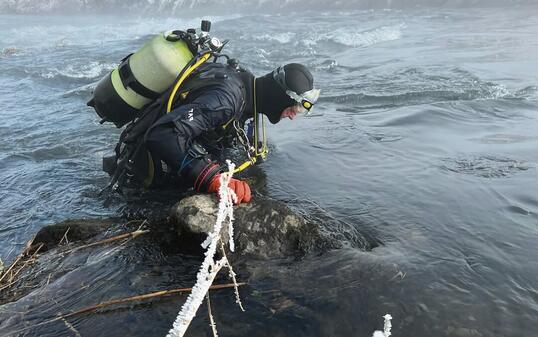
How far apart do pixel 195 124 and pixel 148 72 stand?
0.74 metres

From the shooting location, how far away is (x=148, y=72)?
163 inches

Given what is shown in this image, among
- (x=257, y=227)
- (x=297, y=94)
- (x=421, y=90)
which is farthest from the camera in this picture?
(x=421, y=90)

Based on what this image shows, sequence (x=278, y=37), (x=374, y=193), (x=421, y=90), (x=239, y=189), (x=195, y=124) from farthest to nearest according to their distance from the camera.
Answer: (x=278, y=37) < (x=421, y=90) < (x=374, y=193) < (x=195, y=124) < (x=239, y=189)

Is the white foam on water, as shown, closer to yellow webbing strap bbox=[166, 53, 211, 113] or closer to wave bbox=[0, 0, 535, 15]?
wave bbox=[0, 0, 535, 15]

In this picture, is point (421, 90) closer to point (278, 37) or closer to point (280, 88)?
point (280, 88)

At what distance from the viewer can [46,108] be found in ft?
33.8

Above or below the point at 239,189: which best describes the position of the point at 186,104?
above

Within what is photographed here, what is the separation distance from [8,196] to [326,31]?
17445mm

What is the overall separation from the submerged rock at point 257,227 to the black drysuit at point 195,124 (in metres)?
0.37

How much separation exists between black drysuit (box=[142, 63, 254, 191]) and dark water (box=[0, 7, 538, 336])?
780 millimetres

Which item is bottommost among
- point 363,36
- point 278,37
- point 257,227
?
point 278,37

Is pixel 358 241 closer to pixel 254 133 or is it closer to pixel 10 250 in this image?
pixel 254 133

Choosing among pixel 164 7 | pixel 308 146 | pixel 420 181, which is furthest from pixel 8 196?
pixel 164 7

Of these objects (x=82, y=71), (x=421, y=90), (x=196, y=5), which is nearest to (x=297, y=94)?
(x=421, y=90)
